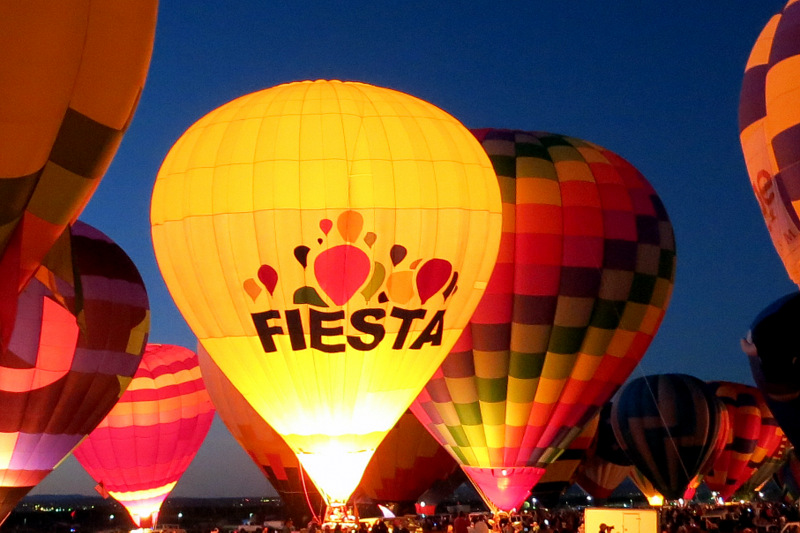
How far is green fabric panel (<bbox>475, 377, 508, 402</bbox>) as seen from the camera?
12.0 metres

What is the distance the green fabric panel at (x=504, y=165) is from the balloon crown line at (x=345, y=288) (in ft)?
9.87

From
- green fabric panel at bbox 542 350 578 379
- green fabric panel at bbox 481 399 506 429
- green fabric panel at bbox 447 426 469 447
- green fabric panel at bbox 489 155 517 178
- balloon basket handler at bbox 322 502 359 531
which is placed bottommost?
balloon basket handler at bbox 322 502 359 531

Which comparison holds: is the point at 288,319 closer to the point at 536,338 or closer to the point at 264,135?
the point at 264,135

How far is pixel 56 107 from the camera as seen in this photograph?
416 cm

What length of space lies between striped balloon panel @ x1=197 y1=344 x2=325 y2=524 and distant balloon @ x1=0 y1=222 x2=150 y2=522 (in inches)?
92.5

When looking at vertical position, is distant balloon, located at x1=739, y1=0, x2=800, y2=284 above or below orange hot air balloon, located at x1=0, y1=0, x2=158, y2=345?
above

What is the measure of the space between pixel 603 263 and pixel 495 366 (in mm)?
1611

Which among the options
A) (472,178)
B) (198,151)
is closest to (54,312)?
(198,151)

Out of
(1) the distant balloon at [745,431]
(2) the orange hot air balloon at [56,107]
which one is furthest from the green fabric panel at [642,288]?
(1) the distant balloon at [745,431]

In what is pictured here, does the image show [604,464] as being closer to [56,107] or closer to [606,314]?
[606,314]

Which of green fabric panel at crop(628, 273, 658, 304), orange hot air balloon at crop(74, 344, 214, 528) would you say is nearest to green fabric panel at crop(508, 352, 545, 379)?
green fabric panel at crop(628, 273, 658, 304)

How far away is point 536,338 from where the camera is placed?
38.9 ft

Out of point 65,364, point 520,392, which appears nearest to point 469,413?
point 520,392

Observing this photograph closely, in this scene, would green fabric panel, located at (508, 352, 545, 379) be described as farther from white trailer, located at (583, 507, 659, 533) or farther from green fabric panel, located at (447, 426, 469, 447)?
white trailer, located at (583, 507, 659, 533)
